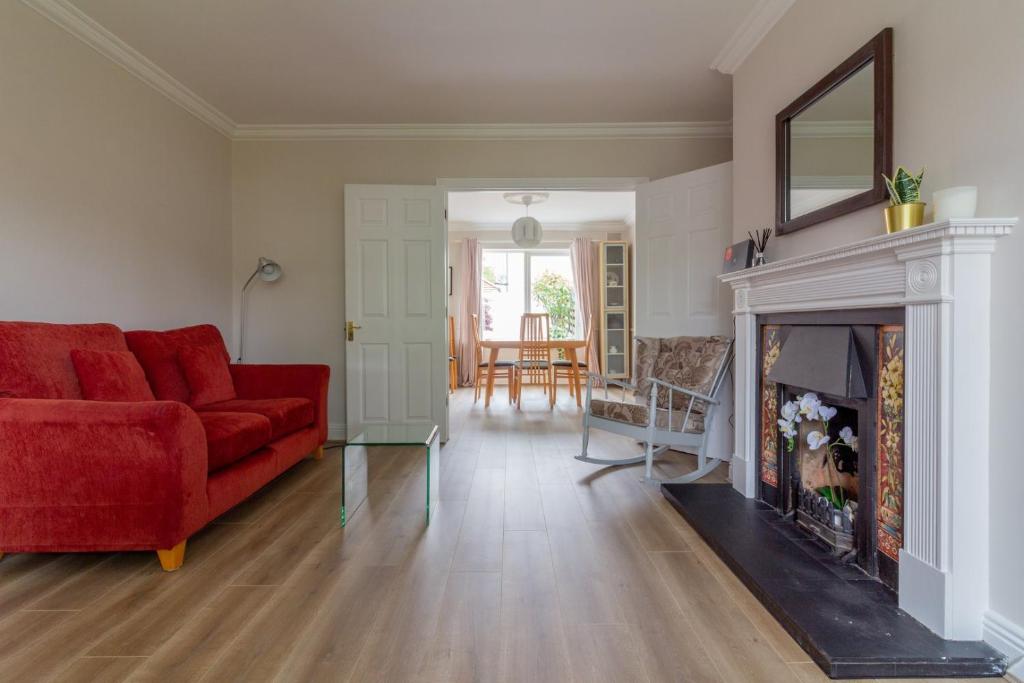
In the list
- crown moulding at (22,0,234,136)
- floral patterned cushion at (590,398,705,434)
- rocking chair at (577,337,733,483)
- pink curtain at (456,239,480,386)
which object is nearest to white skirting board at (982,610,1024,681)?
rocking chair at (577,337,733,483)

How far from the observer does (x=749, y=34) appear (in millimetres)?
2996

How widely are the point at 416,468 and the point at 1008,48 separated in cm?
327

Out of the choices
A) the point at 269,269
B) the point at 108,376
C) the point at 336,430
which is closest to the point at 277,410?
the point at 108,376

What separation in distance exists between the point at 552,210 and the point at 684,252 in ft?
12.7

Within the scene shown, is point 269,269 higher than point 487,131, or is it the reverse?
point 487,131

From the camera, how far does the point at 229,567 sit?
6.97 ft

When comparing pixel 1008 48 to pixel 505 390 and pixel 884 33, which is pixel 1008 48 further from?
pixel 505 390

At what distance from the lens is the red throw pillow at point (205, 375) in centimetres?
327

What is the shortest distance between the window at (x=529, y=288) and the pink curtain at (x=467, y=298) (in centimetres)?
25

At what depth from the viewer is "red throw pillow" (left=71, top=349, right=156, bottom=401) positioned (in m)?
2.45

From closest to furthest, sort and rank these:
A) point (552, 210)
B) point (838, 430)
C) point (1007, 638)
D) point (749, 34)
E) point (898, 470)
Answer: point (1007, 638) → point (898, 470) → point (838, 430) → point (749, 34) → point (552, 210)

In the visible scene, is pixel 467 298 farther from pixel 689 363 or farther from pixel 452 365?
pixel 689 363

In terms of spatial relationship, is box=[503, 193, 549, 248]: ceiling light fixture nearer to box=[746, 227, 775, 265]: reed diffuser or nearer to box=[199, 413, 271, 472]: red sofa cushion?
box=[746, 227, 775, 265]: reed diffuser

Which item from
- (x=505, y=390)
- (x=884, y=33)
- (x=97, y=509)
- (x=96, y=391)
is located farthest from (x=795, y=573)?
(x=505, y=390)
